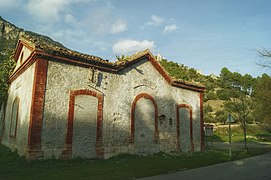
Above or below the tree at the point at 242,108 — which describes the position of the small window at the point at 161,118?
below

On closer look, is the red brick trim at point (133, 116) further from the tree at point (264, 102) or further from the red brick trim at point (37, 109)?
the tree at point (264, 102)

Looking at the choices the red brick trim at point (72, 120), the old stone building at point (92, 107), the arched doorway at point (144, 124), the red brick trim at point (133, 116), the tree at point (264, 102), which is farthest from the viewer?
the tree at point (264, 102)

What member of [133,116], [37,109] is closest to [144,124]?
[133,116]

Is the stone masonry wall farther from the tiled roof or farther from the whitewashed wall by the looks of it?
the whitewashed wall

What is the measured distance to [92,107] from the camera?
12070 millimetres

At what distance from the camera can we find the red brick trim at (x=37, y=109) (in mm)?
9867

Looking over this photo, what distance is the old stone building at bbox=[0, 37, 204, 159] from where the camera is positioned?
10547 mm

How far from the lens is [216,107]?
57938 mm

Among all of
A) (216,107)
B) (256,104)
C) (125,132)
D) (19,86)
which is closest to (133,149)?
(125,132)

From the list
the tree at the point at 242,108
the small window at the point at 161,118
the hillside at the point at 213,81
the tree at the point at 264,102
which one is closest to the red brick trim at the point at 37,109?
the small window at the point at 161,118

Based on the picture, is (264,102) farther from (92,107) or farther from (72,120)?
(72,120)

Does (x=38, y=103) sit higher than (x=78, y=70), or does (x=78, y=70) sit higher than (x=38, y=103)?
(x=78, y=70)

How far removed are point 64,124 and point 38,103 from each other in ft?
5.30

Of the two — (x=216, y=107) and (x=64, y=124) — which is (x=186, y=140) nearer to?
(x=64, y=124)
